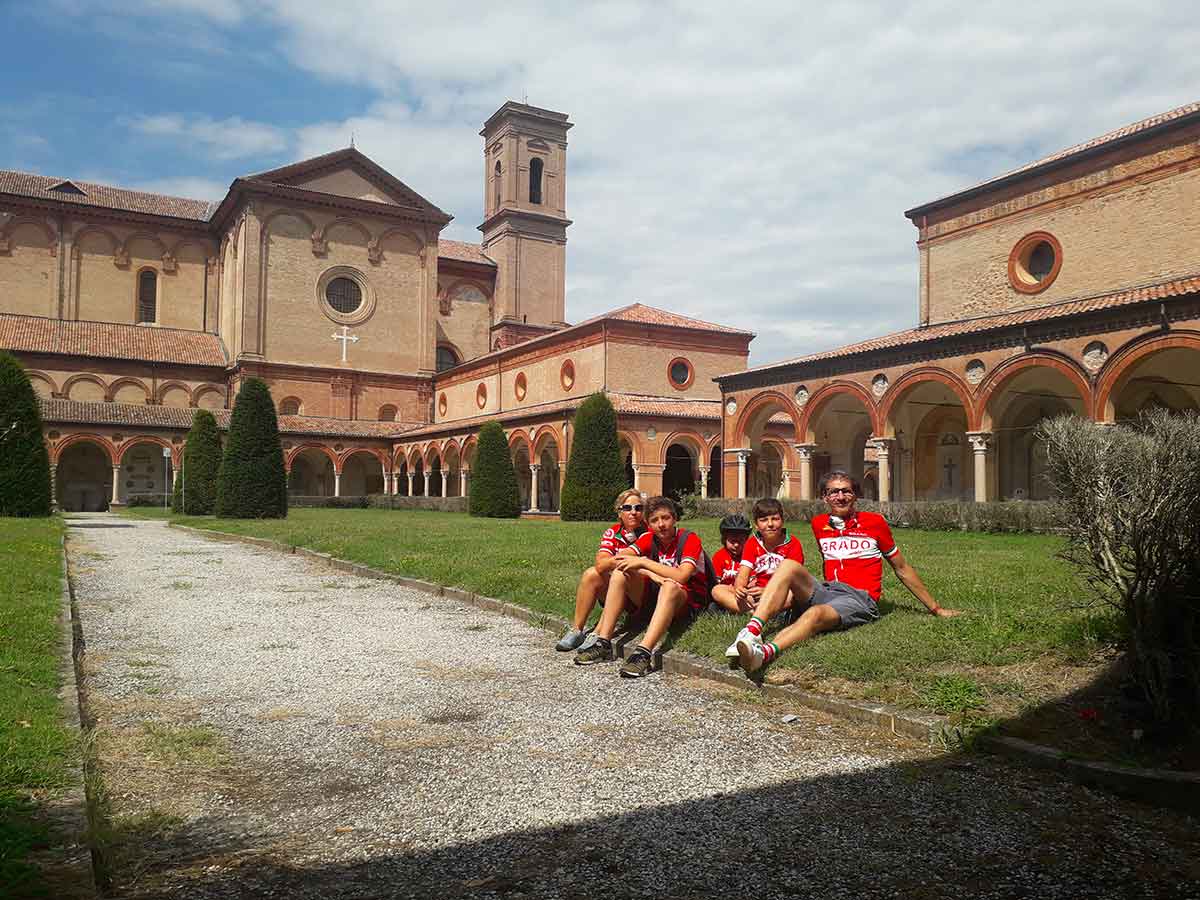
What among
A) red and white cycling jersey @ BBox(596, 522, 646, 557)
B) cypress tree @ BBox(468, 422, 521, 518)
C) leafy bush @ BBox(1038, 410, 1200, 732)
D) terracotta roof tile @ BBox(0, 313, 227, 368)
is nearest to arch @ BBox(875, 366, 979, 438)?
cypress tree @ BBox(468, 422, 521, 518)

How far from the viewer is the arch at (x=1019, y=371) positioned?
57.1 feet

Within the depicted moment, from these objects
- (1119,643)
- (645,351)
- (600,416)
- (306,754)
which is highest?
(645,351)

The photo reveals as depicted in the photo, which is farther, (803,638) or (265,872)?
(803,638)

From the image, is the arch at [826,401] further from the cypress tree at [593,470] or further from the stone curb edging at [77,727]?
the stone curb edging at [77,727]

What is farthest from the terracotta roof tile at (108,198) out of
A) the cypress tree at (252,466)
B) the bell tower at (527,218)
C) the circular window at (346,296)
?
the cypress tree at (252,466)

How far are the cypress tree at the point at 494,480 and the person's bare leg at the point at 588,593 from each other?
20.6 m

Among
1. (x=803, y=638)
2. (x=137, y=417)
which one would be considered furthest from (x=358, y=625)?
(x=137, y=417)

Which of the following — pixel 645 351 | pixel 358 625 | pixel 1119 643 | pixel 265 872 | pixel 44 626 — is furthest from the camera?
pixel 645 351

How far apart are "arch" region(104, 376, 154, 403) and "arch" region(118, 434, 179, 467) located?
11.5 ft

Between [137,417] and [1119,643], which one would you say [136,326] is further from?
[1119,643]

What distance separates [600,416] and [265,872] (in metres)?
21.3

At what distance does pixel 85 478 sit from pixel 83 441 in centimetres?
262

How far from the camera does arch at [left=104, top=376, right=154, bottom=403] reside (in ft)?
126

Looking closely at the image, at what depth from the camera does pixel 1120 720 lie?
152 inches
